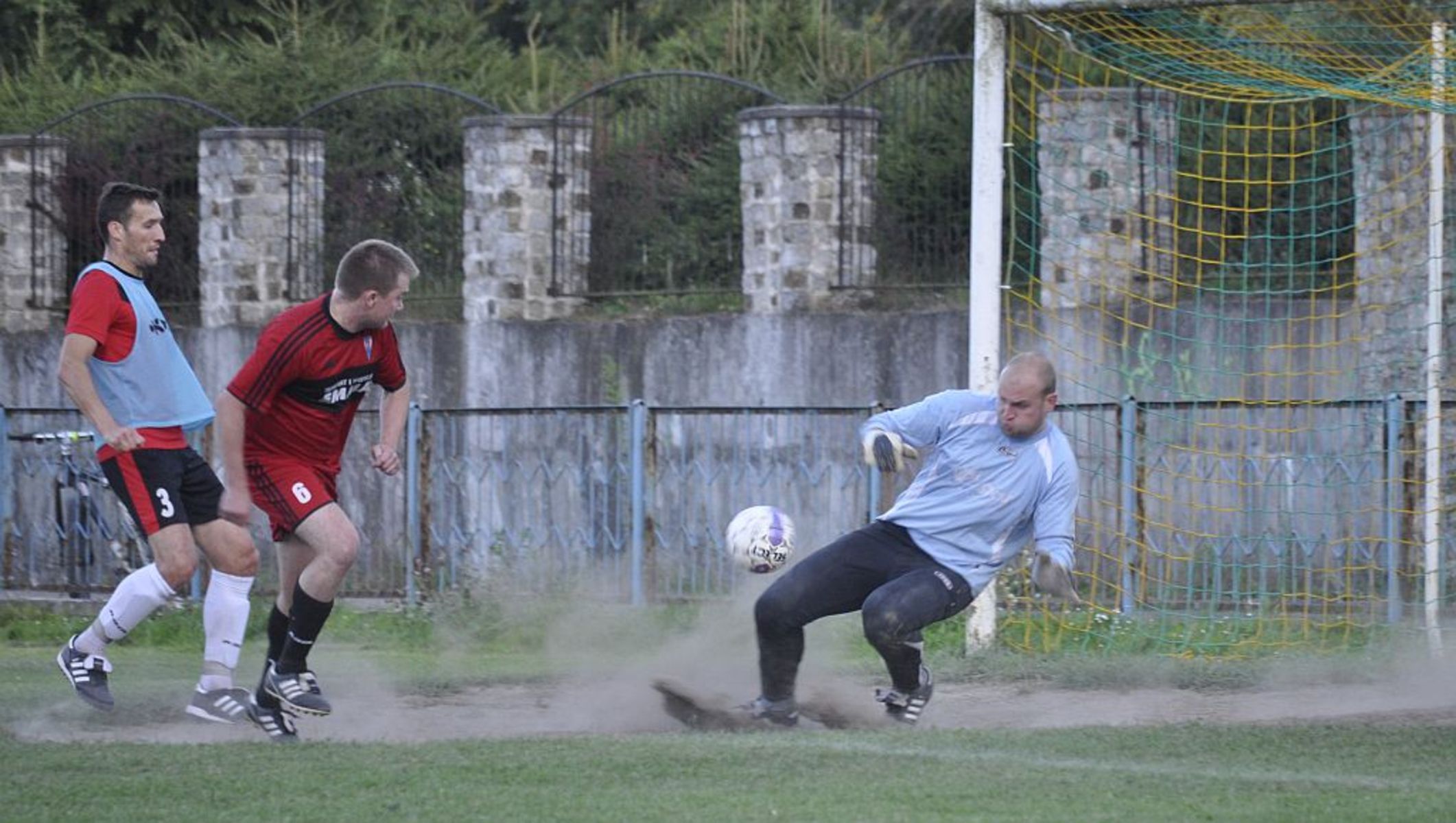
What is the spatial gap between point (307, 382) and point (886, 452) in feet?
7.59

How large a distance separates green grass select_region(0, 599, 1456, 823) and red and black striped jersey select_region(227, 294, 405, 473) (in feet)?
3.91

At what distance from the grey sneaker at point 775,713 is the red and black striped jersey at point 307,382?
201cm

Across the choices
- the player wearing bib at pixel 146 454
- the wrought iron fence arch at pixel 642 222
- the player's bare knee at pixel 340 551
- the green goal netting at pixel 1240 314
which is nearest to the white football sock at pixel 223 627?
the player wearing bib at pixel 146 454

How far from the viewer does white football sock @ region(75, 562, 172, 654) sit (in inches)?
311

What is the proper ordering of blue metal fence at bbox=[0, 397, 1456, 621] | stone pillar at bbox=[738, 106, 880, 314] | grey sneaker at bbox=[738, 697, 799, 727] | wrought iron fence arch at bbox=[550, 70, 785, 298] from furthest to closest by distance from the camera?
wrought iron fence arch at bbox=[550, 70, 785, 298] → stone pillar at bbox=[738, 106, 880, 314] → blue metal fence at bbox=[0, 397, 1456, 621] → grey sneaker at bbox=[738, 697, 799, 727]

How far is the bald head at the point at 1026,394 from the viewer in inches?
298

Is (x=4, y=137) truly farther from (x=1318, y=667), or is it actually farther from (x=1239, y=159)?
(x=1318, y=667)

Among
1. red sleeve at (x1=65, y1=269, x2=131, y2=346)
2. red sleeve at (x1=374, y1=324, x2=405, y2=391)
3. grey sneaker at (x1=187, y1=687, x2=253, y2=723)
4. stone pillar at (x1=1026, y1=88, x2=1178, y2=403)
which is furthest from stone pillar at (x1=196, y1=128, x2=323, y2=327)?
grey sneaker at (x1=187, y1=687, x2=253, y2=723)

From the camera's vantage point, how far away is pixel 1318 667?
9.64 meters

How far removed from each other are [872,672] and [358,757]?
12.1 ft

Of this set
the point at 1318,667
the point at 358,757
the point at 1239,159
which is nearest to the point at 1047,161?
the point at 1239,159

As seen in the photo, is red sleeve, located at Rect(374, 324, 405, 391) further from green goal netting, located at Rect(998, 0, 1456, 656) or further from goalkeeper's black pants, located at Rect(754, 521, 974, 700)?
green goal netting, located at Rect(998, 0, 1456, 656)

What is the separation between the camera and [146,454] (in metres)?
7.75

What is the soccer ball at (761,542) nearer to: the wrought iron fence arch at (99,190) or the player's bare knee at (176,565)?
the player's bare knee at (176,565)
